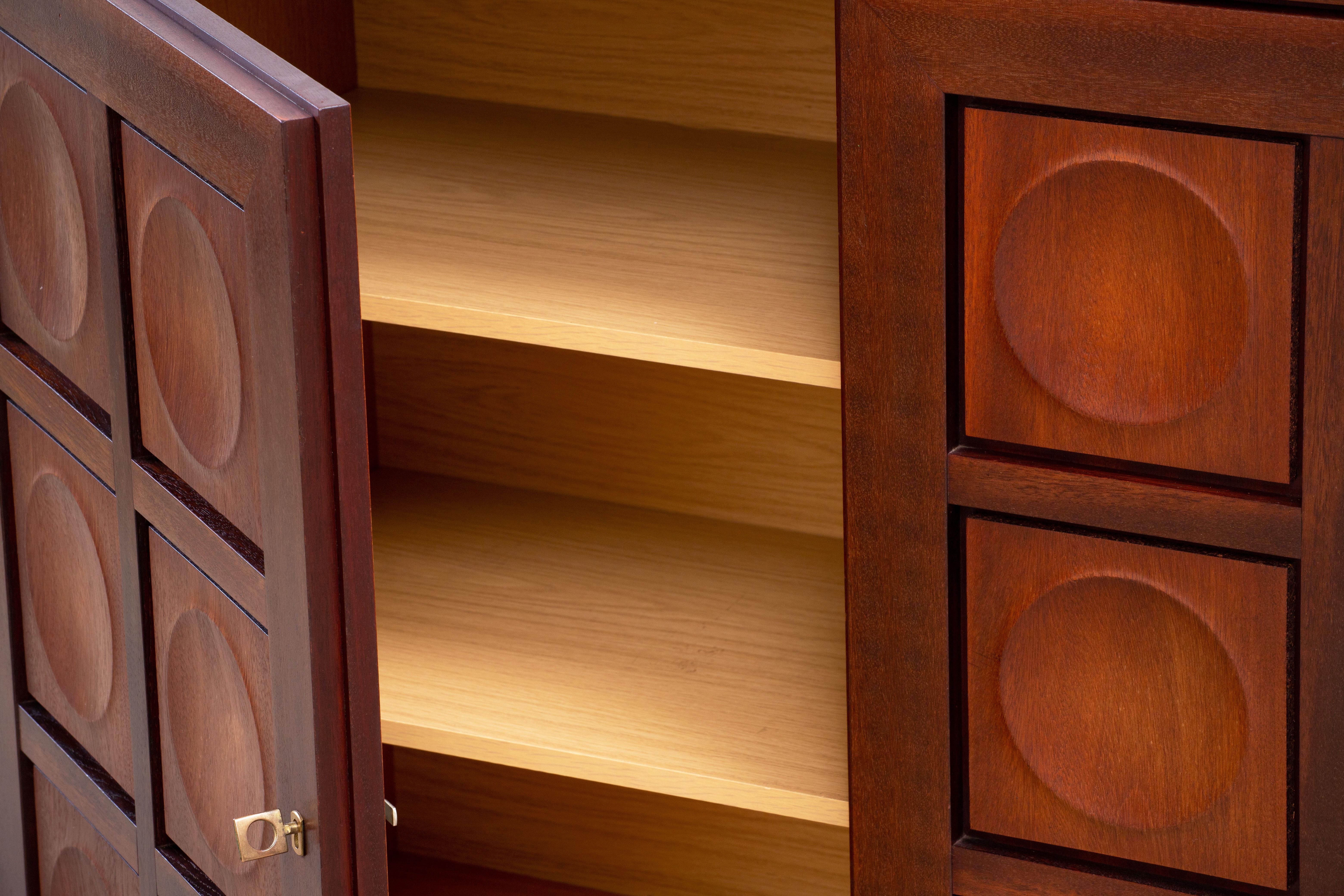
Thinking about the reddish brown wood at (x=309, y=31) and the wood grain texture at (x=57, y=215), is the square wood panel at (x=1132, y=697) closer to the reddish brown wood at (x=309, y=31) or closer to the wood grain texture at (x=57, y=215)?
the wood grain texture at (x=57, y=215)

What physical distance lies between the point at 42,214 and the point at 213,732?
12.8 inches

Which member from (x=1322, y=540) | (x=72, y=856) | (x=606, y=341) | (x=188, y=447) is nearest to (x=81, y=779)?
(x=72, y=856)

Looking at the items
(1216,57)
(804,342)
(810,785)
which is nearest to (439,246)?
(804,342)

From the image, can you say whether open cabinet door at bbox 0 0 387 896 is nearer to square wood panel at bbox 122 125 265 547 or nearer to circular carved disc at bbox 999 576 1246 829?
square wood panel at bbox 122 125 265 547

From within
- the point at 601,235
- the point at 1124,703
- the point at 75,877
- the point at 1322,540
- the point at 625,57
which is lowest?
the point at 75,877

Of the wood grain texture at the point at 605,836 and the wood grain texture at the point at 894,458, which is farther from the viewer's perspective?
the wood grain texture at the point at 605,836

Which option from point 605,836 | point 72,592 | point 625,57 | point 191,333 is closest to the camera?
point 191,333

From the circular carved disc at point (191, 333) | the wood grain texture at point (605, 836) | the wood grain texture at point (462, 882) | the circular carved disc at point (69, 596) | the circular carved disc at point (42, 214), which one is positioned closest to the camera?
the circular carved disc at point (191, 333)

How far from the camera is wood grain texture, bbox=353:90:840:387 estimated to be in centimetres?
110

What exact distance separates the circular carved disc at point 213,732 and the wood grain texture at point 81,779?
114 millimetres

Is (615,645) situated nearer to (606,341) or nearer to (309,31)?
(606,341)

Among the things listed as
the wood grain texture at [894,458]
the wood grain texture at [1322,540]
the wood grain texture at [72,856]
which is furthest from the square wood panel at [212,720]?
the wood grain texture at [1322,540]

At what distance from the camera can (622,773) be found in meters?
1.18

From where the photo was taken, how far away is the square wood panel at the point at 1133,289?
0.86 m
